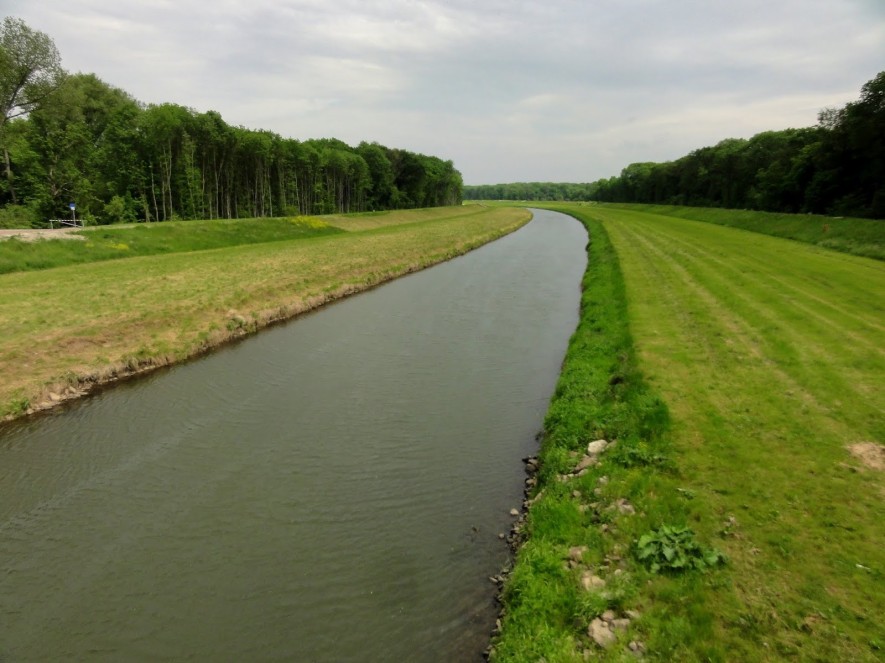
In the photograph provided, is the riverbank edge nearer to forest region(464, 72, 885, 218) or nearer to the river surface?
the river surface

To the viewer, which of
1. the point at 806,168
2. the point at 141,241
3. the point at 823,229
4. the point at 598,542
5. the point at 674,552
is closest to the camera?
the point at 674,552

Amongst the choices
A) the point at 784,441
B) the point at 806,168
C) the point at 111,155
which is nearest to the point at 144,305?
the point at 784,441

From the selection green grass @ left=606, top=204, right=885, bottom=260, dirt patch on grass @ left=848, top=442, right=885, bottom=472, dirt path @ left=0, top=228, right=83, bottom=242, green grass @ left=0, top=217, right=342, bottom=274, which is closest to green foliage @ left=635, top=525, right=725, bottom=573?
dirt patch on grass @ left=848, top=442, right=885, bottom=472

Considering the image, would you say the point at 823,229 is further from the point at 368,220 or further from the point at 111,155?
the point at 111,155

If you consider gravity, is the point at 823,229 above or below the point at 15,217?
below

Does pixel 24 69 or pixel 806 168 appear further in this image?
pixel 806 168
